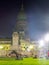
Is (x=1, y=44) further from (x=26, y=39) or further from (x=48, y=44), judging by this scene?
(x=48, y=44)

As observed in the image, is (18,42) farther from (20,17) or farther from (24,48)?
(20,17)

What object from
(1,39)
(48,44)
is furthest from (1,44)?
(48,44)

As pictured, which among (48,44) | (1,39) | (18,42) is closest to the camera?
(48,44)

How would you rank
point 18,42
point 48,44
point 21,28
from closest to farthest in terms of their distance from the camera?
point 48,44 → point 18,42 → point 21,28

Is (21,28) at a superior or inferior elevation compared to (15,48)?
superior

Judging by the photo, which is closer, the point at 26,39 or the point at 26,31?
the point at 26,39

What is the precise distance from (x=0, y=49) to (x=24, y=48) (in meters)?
3.45

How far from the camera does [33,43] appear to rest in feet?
125

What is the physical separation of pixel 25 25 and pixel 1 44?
743 cm

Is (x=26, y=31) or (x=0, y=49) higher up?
(x=26, y=31)

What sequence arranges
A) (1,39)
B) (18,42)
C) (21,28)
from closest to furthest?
(18,42)
(1,39)
(21,28)

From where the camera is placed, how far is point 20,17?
4191cm

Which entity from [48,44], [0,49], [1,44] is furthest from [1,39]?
[48,44]

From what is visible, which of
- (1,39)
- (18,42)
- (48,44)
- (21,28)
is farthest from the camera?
(21,28)
